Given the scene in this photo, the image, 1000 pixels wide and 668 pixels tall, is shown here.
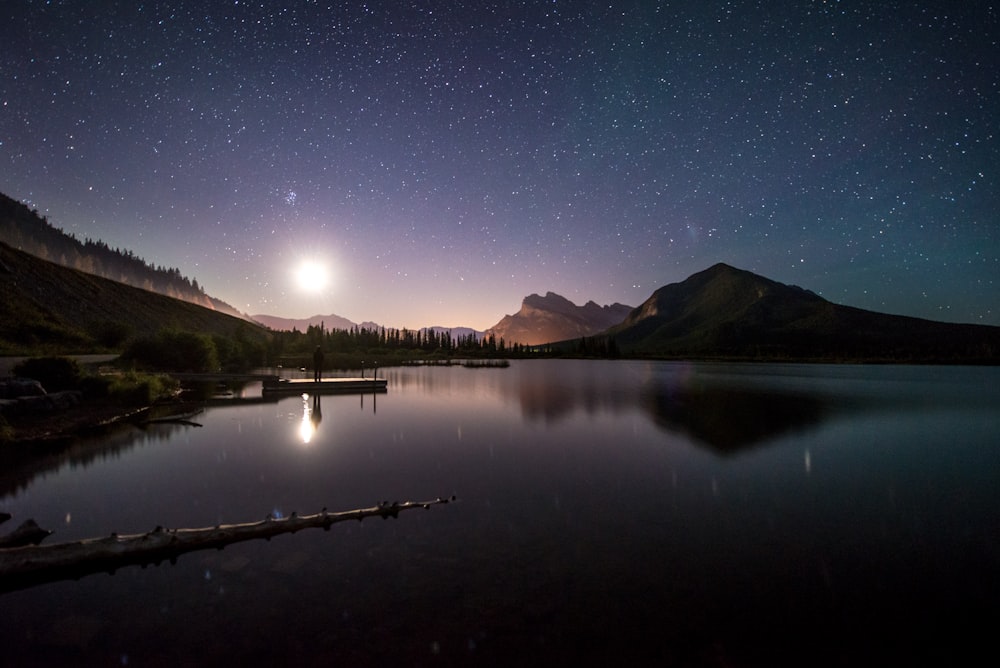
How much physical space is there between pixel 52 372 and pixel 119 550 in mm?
26331

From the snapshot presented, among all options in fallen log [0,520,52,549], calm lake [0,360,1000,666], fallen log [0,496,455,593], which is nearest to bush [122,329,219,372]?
calm lake [0,360,1000,666]

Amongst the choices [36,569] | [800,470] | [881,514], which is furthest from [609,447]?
[36,569]

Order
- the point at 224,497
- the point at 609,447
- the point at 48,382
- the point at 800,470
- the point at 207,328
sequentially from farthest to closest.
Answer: the point at 207,328 → the point at 48,382 → the point at 609,447 → the point at 800,470 → the point at 224,497

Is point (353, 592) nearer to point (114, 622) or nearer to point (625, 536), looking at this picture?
point (114, 622)

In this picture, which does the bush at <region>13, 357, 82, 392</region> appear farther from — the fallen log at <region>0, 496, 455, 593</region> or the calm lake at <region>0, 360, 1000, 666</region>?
the fallen log at <region>0, 496, 455, 593</region>

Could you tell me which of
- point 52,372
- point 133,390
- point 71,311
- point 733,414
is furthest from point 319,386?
point 71,311

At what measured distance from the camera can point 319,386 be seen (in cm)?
4119

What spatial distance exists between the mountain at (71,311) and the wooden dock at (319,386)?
28.1 meters

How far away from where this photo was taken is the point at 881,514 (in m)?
12.8

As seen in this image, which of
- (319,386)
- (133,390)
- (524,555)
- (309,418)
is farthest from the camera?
(319,386)

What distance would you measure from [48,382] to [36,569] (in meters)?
26.0

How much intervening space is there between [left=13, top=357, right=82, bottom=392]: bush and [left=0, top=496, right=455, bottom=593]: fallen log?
82.7ft

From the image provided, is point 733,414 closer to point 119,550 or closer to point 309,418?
point 309,418

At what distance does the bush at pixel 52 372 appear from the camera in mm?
25719
